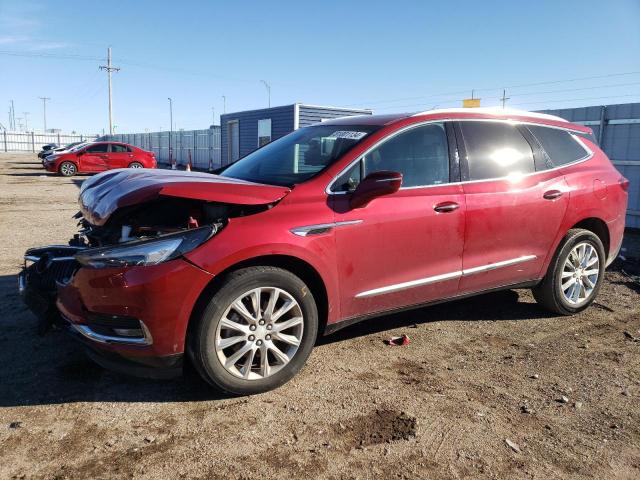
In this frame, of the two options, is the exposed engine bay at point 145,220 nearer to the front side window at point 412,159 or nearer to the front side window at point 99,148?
the front side window at point 412,159

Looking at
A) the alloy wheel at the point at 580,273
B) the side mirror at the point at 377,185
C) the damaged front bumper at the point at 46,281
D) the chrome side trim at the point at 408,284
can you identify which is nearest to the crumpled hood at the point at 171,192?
the damaged front bumper at the point at 46,281

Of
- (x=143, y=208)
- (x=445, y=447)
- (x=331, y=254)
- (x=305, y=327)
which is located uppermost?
(x=143, y=208)

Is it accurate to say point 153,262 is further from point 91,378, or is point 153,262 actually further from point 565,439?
point 565,439

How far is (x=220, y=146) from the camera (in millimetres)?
26812

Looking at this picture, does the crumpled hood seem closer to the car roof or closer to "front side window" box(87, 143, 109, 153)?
the car roof

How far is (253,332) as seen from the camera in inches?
131

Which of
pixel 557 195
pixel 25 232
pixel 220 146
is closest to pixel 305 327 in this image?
pixel 557 195

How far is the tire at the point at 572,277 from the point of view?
4852 mm

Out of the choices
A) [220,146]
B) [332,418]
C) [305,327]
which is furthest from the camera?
[220,146]

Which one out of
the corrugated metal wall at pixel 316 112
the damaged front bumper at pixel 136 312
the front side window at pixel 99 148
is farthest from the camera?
the front side window at pixel 99 148

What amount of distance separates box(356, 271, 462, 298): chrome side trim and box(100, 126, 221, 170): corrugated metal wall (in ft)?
76.4

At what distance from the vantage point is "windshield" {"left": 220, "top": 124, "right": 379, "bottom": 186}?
12.6ft

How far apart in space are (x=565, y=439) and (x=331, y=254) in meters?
1.74

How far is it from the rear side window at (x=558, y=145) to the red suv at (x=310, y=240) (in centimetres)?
1
